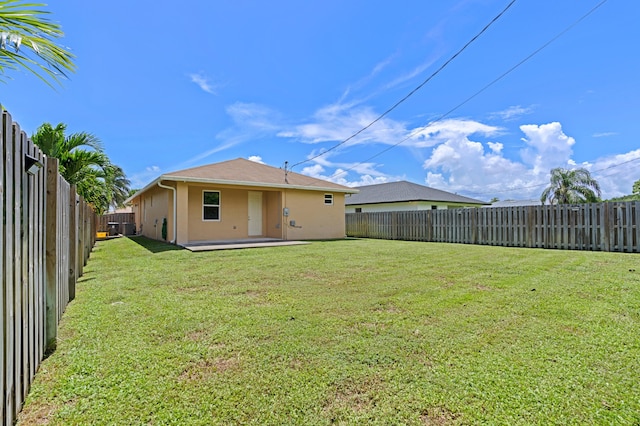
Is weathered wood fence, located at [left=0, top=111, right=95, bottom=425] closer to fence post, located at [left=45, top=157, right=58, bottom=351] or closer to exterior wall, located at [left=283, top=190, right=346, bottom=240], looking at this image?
fence post, located at [left=45, top=157, right=58, bottom=351]

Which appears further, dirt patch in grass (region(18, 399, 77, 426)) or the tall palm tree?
the tall palm tree

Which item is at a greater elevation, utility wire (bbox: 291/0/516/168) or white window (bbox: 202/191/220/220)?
utility wire (bbox: 291/0/516/168)

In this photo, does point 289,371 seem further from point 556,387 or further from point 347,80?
point 347,80

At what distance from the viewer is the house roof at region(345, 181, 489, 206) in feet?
77.7

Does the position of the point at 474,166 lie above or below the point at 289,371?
above

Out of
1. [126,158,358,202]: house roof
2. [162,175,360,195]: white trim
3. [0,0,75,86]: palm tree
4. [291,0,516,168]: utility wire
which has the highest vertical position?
[291,0,516,168]: utility wire

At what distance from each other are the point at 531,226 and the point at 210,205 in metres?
13.0

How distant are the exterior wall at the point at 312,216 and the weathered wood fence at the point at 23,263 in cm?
1125

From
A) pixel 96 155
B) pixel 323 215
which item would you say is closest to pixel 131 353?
pixel 96 155

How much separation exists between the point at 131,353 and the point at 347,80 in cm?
1534

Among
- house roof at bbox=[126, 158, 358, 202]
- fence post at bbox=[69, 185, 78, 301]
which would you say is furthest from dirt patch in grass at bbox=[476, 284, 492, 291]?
house roof at bbox=[126, 158, 358, 202]

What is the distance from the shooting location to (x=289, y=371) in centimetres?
238

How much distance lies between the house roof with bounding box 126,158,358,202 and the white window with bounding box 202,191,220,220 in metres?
1.02

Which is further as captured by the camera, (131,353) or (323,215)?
(323,215)
